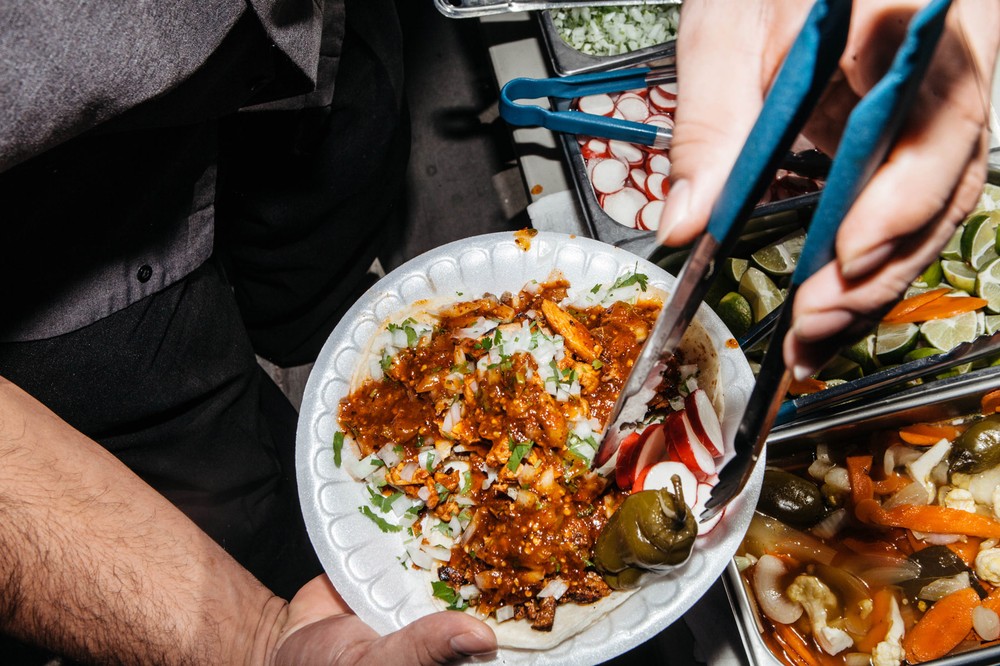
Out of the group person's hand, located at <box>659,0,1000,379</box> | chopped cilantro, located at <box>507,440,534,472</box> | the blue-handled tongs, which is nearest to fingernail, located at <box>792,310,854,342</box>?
person's hand, located at <box>659,0,1000,379</box>

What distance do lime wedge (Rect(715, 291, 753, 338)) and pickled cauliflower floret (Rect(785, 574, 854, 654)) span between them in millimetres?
693

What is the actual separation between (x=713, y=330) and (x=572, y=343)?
0.35 m

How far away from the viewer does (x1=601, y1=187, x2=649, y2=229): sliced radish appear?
207cm

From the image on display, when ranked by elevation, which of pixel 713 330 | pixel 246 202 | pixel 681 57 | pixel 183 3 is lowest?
pixel 713 330

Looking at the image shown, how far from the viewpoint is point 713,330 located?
1504 mm

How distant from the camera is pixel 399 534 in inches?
57.7

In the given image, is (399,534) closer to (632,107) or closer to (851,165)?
(851,165)

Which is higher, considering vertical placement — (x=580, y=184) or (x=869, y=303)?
(x=869, y=303)

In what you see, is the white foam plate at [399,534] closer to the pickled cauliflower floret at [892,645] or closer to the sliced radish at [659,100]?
the pickled cauliflower floret at [892,645]

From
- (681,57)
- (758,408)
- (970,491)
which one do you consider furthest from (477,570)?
(970,491)

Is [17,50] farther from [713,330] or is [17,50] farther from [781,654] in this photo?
[781,654]

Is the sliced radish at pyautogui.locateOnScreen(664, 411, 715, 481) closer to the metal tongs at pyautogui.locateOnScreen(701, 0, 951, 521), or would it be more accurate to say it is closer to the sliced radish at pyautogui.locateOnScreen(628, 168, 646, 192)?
the metal tongs at pyautogui.locateOnScreen(701, 0, 951, 521)

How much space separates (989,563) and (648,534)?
112 centimetres

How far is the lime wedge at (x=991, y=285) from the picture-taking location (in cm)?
179
